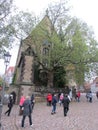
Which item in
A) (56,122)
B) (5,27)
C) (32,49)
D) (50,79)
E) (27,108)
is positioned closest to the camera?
(27,108)

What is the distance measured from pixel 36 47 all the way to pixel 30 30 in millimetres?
2557

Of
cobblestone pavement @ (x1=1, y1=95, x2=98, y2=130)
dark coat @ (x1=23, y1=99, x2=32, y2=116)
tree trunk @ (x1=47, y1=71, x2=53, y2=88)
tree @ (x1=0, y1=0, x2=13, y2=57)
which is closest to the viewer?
cobblestone pavement @ (x1=1, y1=95, x2=98, y2=130)

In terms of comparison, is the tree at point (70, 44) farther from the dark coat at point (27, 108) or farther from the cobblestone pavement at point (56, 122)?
the dark coat at point (27, 108)

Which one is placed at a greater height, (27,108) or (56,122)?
(27,108)

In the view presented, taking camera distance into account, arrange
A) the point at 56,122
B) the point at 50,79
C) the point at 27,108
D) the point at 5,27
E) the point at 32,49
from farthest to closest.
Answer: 1. the point at 50,79
2. the point at 32,49
3. the point at 5,27
4. the point at 56,122
5. the point at 27,108

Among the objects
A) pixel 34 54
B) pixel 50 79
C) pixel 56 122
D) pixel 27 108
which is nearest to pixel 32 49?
pixel 34 54

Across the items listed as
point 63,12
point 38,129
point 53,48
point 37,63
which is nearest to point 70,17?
point 63,12

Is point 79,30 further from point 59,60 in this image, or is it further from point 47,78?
point 47,78

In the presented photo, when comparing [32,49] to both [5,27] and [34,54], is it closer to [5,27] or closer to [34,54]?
[34,54]

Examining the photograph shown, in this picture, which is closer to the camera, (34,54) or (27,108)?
(27,108)

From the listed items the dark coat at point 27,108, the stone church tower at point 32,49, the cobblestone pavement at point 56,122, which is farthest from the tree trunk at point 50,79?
the dark coat at point 27,108

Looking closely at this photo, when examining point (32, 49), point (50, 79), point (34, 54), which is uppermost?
point (32, 49)

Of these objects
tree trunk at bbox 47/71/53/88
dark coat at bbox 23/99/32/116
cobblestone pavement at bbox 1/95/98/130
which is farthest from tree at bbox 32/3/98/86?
dark coat at bbox 23/99/32/116

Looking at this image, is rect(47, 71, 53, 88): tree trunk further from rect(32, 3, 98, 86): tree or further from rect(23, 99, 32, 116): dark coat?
rect(23, 99, 32, 116): dark coat
